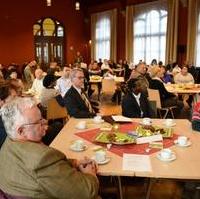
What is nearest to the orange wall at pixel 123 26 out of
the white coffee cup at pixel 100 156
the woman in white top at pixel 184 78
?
→ the woman in white top at pixel 184 78

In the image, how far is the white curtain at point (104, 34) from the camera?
16.6 m

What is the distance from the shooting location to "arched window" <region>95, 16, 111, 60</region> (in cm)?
1712

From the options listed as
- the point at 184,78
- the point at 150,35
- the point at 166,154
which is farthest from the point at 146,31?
the point at 166,154

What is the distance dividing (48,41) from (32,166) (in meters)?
16.8

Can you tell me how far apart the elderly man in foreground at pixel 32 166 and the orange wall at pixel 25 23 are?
50.5 feet

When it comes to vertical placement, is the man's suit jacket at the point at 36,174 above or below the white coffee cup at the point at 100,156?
above

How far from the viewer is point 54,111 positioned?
4.64 meters

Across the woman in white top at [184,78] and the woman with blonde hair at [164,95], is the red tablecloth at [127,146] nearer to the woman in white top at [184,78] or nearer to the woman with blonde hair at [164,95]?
the woman with blonde hair at [164,95]

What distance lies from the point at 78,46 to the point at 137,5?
4817 millimetres

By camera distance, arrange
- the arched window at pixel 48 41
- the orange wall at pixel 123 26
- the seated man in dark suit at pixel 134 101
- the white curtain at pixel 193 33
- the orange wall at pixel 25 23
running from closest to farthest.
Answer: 1. the seated man in dark suit at pixel 134 101
2. the white curtain at pixel 193 33
3. the orange wall at pixel 123 26
4. the orange wall at pixel 25 23
5. the arched window at pixel 48 41

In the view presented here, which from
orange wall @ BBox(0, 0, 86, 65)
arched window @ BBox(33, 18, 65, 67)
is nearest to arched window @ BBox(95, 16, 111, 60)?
orange wall @ BBox(0, 0, 86, 65)

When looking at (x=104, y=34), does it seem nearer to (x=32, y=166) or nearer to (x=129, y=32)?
(x=129, y=32)

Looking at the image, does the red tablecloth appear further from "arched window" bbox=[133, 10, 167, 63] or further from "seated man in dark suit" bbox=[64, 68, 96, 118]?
"arched window" bbox=[133, 10, 167, 63]

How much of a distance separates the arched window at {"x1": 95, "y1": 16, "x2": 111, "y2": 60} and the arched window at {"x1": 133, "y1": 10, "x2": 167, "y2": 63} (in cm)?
197
